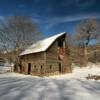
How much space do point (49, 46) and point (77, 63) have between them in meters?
20.5

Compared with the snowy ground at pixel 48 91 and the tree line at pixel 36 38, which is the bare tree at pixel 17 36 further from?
the snowy ground at pixel 48 91

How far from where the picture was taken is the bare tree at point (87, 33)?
155 ft

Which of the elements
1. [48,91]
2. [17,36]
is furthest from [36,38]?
[48,91]

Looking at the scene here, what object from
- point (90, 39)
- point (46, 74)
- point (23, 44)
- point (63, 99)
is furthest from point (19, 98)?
point (90, 39)

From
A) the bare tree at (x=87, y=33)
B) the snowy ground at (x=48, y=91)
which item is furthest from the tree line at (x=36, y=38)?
the snowy ground at (x=48, y=91)

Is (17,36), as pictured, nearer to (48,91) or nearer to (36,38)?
(36,38)

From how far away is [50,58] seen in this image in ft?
90.1

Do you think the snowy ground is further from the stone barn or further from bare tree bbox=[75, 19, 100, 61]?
bare tree bbox=[75, 19, 100, 61]

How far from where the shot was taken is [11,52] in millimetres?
43719

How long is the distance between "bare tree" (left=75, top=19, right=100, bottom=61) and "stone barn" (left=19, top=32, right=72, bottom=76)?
17529mm

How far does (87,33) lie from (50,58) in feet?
77.9

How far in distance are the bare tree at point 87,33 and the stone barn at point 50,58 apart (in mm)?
17529

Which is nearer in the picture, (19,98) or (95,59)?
(19,98)

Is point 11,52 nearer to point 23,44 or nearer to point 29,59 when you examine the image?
point 23,44
